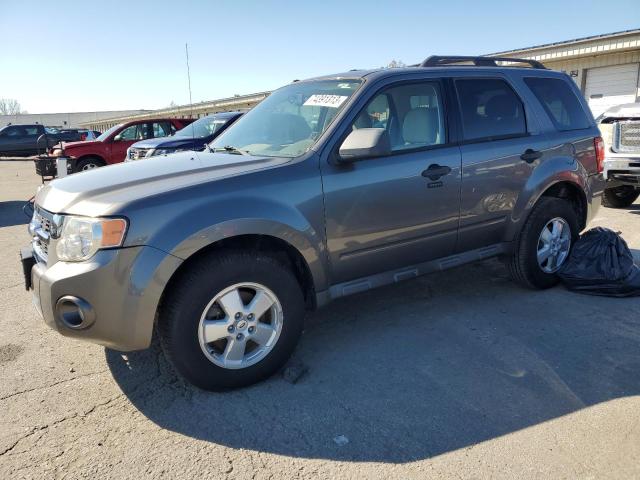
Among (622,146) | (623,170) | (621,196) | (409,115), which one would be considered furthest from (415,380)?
(621,196)

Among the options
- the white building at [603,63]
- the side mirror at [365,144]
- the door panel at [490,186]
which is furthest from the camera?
the white building at [603,63]

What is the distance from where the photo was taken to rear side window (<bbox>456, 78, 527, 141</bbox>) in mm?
3973

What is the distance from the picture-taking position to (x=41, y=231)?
2934 millimetres

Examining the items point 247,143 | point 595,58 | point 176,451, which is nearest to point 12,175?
point 247,143

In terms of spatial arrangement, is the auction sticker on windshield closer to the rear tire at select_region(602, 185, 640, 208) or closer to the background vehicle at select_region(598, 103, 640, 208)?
the background vehicle at select_region(598, 103, 640, 208)

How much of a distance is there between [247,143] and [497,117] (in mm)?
2071

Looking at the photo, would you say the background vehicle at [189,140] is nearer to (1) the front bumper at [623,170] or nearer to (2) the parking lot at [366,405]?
(2) the parking lot at [366,405]

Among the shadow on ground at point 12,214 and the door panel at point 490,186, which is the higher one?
the door panel at point 490,186

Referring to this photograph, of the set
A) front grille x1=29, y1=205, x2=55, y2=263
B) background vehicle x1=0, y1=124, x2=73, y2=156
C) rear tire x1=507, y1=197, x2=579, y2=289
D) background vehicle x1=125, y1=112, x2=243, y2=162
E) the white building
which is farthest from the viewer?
background vehicle x1=0, y1=124, x2=73, y2=156

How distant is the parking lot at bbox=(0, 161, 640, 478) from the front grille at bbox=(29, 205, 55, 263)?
2.72 feet

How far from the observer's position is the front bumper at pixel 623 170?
748cm

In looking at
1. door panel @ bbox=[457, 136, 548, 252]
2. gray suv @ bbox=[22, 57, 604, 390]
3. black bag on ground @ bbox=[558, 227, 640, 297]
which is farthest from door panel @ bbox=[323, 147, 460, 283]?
black bag on ground @ bbox=[558, 227, 640, 297]

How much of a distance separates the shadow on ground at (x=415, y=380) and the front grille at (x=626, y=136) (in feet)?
14.4

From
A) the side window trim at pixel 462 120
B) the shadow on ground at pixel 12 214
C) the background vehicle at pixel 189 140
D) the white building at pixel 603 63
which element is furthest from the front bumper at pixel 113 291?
the white building at pixel 603 63
